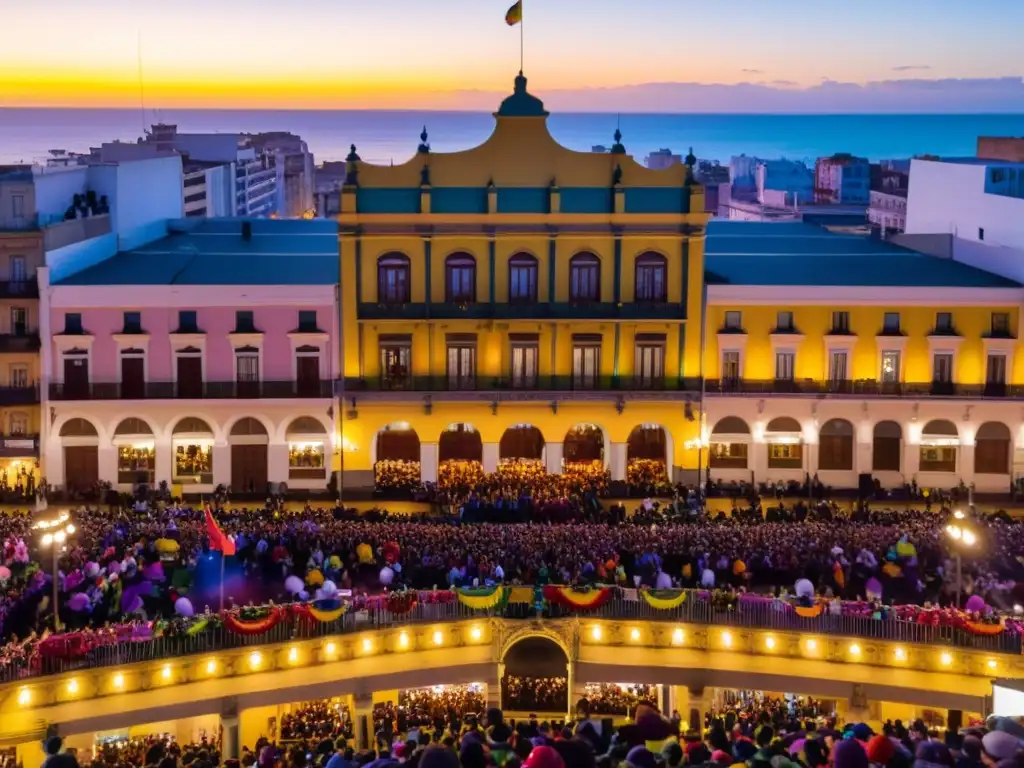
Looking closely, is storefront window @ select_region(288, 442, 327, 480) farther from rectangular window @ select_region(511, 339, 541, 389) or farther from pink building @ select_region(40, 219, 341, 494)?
rectangular window @ select_region(511, 339, 541, 389)

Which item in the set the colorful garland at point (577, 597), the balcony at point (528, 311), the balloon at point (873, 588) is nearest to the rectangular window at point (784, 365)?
the balcony at point (528, 311)

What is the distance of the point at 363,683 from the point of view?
37.3 metres

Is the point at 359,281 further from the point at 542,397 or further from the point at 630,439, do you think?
the point at 630,439

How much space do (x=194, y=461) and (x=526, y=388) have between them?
12166 millimetres

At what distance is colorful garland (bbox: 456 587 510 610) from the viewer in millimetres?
37594

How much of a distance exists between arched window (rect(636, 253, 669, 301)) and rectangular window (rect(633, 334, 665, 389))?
4.85 feet

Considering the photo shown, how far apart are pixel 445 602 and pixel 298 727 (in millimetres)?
4702

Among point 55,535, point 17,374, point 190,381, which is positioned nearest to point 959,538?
point 55,535

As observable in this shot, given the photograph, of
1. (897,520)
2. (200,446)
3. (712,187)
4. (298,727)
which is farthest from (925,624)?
(712,187)

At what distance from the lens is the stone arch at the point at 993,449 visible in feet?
178

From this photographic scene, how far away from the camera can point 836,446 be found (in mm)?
54938

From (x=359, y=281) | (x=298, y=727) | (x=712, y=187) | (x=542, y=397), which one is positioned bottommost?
(x=298, y=727)

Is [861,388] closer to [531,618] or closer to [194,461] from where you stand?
[531,618]

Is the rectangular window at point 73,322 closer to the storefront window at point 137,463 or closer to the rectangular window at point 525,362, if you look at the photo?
the storefront window at point 137,463
